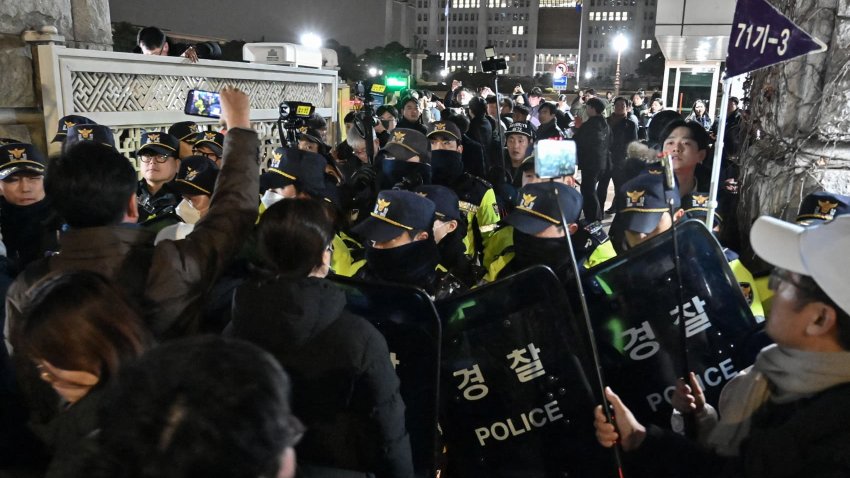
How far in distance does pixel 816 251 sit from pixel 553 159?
0.76 metres

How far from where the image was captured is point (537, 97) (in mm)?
15086

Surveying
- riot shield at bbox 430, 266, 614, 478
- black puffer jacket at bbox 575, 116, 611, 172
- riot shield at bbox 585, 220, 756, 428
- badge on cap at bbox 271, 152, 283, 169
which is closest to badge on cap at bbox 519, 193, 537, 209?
riot shield at bbox 585, 220, 756, 428

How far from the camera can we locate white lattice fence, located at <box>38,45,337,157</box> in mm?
5969

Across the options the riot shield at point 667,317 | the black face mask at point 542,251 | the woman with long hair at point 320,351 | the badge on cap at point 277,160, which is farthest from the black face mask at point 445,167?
the woman with long hair at point 320,351

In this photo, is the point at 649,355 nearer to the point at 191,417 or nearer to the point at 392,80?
the point at 191,417

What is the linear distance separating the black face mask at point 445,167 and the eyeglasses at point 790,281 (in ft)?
13.2

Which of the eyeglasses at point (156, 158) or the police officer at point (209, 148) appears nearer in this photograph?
the eyeglasses at point (156, 158)

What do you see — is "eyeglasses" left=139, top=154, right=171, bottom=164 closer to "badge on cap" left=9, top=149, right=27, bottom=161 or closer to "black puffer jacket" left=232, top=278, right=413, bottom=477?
"badge on cap" left=9, top=149, right=27, bottom=161

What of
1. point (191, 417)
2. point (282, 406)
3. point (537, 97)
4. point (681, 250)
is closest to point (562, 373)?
point (681, 250)

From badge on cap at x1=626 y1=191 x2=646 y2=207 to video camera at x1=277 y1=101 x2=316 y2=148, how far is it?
3.90 meters

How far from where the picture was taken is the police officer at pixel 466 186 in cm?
469

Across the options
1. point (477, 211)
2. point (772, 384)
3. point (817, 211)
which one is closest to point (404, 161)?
point (477, 211)

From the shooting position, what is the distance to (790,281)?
1489mm

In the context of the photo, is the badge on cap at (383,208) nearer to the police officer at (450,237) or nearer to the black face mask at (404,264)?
the black face mask at (404,264)
